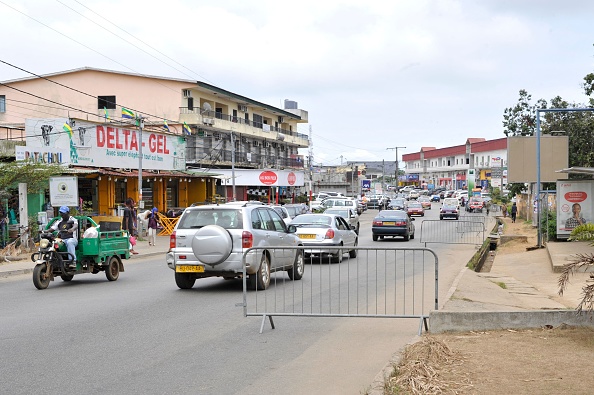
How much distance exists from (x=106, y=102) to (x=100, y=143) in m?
23.0

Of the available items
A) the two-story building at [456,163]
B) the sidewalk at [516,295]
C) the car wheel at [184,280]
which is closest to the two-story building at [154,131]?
the car wheel at [184,280]

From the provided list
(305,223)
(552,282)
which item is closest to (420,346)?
(552,282)

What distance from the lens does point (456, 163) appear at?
139000mm

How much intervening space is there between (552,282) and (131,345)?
12.0 metres

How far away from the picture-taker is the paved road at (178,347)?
23.1 feet

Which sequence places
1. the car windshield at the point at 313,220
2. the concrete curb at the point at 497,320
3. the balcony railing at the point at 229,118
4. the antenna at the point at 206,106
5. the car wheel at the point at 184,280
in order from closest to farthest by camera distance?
the concrete curb at the point at 497,320, the car wheel at the point at 184,280, the car windshield at the point at 313,220, the balcony railing at the point at 229,118, the antenna at the point at 206,106

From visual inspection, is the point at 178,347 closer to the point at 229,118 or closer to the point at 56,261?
the point at 56,261

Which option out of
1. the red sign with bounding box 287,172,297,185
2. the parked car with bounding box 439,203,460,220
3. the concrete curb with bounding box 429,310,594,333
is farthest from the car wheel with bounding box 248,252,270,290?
the red sign with bounding box 287,172,297,185

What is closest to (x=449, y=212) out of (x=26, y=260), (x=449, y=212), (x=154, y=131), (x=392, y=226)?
(x=449, y=212)

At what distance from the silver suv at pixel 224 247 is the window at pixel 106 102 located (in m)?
44.0

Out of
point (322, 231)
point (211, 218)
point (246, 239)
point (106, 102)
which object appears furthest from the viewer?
point (106, 102)

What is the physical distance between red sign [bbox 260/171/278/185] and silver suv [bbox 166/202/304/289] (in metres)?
39.0

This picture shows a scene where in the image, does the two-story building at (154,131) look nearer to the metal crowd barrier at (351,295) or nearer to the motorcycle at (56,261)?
the motorcycle at (56,261)

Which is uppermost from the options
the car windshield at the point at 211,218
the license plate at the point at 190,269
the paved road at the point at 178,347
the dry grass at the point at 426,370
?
the car windshield at the point at 211,218
